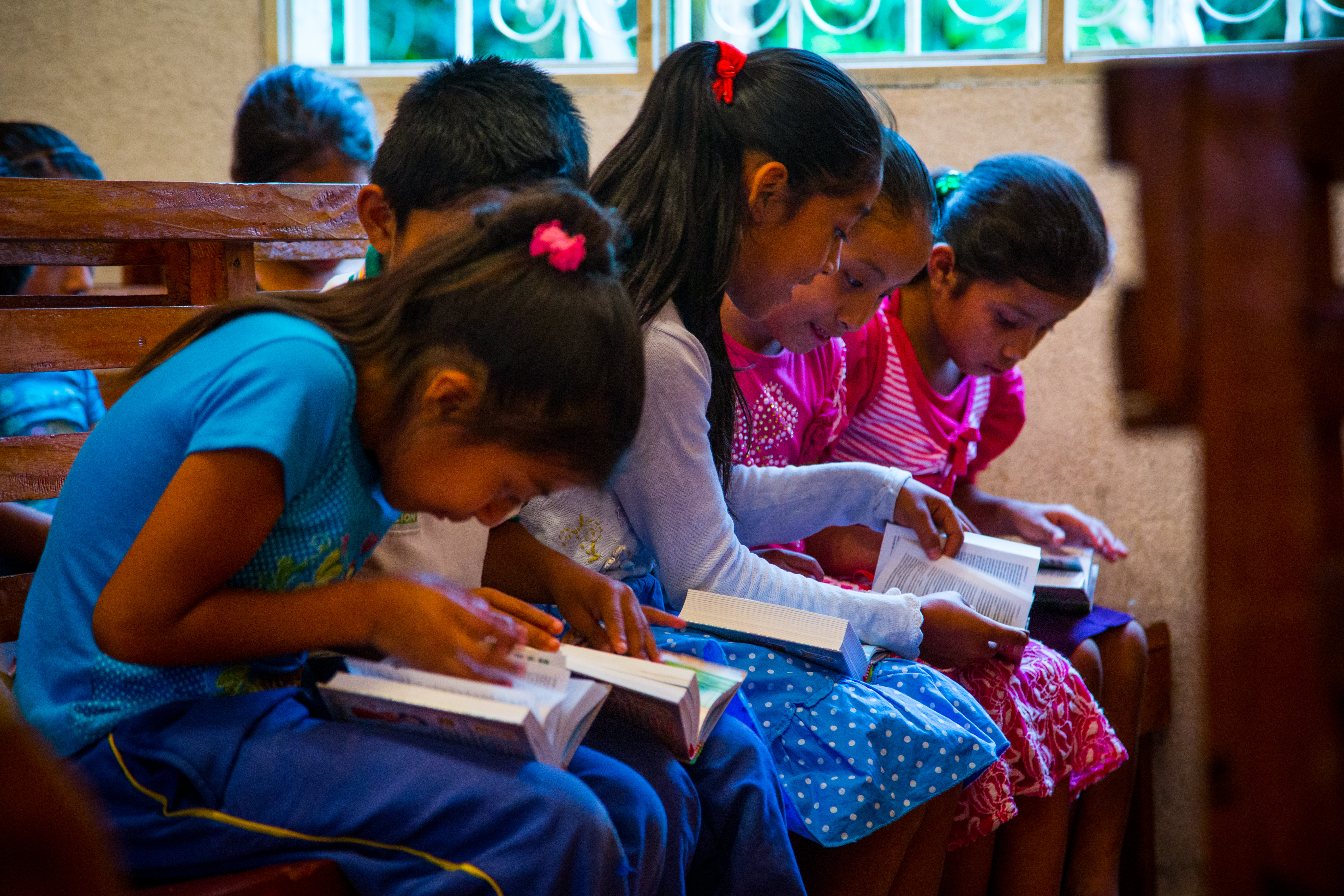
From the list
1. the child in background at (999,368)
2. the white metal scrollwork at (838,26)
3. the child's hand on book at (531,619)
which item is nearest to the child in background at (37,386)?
the child's hand on book at (531,619)

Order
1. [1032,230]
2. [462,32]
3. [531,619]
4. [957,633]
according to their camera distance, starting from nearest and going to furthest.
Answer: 1. [531,619]
2. [957,633]
3. [1032,230]
4. [462,32]

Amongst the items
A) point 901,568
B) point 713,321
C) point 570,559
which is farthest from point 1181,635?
point 570,559

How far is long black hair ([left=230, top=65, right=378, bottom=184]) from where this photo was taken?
1.97 metres

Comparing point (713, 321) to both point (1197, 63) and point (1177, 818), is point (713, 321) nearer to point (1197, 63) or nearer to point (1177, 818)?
point (1197, 63)

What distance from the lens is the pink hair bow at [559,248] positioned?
95 centimetres

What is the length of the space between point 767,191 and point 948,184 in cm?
72

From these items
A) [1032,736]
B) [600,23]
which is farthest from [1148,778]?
[600,23]

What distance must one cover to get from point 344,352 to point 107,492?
226 mm

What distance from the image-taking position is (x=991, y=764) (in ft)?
4.13

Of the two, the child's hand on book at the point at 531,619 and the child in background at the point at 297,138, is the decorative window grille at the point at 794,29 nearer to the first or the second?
the child in background at the point at 297,138

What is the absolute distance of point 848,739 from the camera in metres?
1.16

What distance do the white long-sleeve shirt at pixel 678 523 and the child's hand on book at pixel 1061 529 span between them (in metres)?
0.68

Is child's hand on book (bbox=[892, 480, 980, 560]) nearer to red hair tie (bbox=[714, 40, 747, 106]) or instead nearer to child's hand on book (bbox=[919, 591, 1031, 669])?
child's hand on book (bbox=[919, 591, 1031, 669])

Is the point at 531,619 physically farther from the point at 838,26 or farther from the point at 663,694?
the point at 838,26
